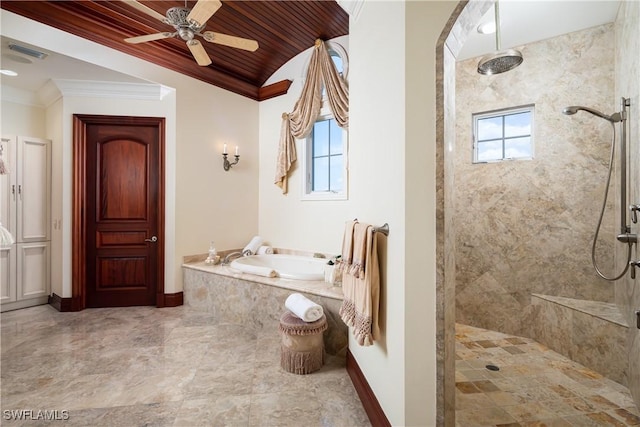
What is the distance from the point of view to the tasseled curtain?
10.8ft

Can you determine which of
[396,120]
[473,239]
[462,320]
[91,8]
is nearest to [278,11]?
[91,8]

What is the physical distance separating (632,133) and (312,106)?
9.33 feet

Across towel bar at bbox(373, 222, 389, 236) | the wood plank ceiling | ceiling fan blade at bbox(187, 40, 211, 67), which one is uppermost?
the wood plank ceiling

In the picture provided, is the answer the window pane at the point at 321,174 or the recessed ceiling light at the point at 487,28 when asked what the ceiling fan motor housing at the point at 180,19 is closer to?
the window pane at the point at 321,174

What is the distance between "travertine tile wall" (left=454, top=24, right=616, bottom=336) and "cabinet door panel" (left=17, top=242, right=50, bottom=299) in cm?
486

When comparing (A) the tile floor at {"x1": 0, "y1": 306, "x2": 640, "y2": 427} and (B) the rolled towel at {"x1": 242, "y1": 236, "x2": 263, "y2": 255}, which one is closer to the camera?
(A) the tile floor at {"x1": 0, "y1": 306, "x2": 640, "y2": 427}

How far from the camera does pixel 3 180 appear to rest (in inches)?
129

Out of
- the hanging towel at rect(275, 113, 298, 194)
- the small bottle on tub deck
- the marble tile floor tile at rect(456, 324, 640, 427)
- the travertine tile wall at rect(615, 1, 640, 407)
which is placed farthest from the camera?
the hanging towel at rect(275, 113, 298, 194)

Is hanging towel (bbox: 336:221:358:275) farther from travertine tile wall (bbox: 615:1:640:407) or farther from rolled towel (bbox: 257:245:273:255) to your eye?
rolled towel (bbox: 257:245:273:255)

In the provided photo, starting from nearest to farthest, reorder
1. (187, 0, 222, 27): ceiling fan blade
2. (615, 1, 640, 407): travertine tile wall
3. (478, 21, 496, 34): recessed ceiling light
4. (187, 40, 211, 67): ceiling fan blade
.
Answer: (615, 1, 640, 407): travertine tile wall → (187, 0, 222, 27): ceiling fan blade → (478, 21, 496, 34): recessed ceiling light → (187, 40, 211, 67): ceiling fan blade

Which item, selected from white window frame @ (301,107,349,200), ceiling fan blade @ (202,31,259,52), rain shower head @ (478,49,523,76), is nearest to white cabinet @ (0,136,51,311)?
ceiling fan blade @ (202,31,259,52)

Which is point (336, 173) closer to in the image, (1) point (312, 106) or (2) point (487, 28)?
(1) point (312, 106)

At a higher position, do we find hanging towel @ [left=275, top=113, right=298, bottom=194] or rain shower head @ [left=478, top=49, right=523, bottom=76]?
rain shower head @ [left=478, top=49, right=523, bottom=76]

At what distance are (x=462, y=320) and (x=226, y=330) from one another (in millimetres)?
2399
